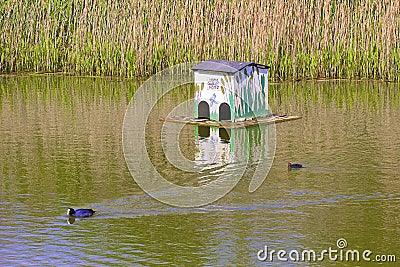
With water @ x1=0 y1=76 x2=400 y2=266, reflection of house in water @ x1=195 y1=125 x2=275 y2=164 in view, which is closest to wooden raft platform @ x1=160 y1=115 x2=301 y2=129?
reflection of house in water @ x1=195 y1=125 x2=275 y2=164

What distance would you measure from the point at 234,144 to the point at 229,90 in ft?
3.95

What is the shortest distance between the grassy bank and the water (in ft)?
7.28

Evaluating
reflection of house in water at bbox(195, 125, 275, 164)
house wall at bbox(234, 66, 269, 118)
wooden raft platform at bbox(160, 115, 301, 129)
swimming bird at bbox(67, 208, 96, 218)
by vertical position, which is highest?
house wall at bbox(234, 66, 269, 118)

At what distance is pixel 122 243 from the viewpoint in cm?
768

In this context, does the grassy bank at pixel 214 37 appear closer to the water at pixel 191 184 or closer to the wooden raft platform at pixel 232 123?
the water at pixel 191 184

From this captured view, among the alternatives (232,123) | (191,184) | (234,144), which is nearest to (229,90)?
(232,123)

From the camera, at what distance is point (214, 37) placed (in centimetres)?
1664

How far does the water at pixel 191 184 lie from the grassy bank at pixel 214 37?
2.22 metres

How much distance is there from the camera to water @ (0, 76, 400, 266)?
758cm

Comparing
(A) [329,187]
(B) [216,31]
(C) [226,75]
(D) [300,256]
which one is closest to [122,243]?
(D) [300,256]

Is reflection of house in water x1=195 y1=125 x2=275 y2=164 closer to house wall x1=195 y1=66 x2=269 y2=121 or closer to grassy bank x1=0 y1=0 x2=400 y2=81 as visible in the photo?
house wall x1=195 y1=66 x2=269 y2=121

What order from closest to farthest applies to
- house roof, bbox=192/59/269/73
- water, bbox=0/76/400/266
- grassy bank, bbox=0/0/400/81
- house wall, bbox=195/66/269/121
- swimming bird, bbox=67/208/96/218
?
1. water, bbox=0/76/400/266
2. swimming bird, bbox=67/208/96/218
3. house roof, bbox=192/59/269/73
4. house wall, bbox=195/66/269/121
5. grassy bank, bbox=0/0/400/81

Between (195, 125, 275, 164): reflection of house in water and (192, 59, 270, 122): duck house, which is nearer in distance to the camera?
(195, 125, 275, 164): reflection of house in water

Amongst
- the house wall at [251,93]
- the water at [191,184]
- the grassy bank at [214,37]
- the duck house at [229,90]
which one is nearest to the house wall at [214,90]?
the duck house at [229,90]
